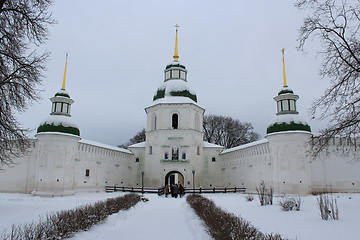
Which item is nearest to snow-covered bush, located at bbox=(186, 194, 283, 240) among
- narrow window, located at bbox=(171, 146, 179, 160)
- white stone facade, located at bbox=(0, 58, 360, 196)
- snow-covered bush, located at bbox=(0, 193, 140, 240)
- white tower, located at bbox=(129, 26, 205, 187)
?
snow-covered bush, located at bbox=(0, 193, 140, 240)

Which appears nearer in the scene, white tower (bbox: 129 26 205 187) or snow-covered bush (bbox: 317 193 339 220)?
snow-covered bush (bbox: 317 193 339 220)

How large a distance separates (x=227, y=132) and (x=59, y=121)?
27.6 metres

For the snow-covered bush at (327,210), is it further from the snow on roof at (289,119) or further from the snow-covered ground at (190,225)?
the snow on roof at (289,119)

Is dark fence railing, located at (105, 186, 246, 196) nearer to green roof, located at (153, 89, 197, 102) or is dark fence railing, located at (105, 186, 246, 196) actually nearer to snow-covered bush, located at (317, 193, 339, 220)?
green roof, located at (153, 89, 197, 102)

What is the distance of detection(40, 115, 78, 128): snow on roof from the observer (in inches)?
888

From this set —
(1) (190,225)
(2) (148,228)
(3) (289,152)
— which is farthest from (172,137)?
(2) (148,228)

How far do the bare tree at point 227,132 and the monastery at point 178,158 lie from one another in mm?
11760

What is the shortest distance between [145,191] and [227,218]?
17.9 meters

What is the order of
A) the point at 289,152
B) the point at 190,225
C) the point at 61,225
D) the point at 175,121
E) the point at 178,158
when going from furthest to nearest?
1. the point at 175,121
2. the point at 178,158
3. the point at 289,152
4. the point at 190,225
5. the point at 61,225

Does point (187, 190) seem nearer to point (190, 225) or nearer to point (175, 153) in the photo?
point (175, 153)

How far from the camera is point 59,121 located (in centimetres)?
2272

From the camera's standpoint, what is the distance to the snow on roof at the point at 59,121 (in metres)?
22.6

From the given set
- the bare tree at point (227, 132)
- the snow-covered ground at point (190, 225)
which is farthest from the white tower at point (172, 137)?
the snow-covered ground at point (190, 225)

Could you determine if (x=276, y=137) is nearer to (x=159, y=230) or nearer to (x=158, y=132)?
(x=158, y=132)
